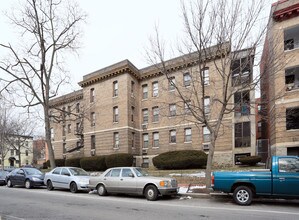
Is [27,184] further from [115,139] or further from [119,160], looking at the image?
[115,139]

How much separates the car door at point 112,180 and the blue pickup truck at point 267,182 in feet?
16.3

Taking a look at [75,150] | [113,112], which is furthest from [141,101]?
[75,150]

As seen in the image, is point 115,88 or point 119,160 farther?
point 115,88

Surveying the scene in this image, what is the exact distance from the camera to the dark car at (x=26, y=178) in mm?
18594

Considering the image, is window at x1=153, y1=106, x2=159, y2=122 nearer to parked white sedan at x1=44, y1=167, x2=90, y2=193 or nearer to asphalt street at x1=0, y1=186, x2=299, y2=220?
parked white sedan at x1=44, y1=167, x2=90, y2=193

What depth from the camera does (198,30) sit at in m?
14.1

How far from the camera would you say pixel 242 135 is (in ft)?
92.6

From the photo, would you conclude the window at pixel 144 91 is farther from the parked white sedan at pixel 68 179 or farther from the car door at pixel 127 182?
the car door at pixel 127 182

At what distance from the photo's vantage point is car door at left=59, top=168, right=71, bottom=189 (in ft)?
53.1

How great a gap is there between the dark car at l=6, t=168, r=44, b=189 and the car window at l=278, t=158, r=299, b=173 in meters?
15.0

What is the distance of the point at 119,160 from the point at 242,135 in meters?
13.5

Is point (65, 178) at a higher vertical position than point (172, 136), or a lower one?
lower

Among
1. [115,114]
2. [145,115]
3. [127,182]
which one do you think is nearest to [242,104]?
[127,182]

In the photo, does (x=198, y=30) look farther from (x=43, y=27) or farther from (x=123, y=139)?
(x=123, y=139)
